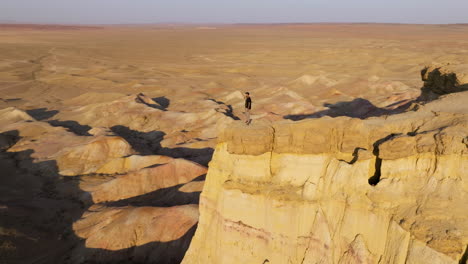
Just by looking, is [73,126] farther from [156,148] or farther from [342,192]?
[342,192]

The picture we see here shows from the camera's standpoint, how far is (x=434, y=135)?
941 cm

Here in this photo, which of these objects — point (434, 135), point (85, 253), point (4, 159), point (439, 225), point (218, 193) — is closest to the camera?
point (439, 225)

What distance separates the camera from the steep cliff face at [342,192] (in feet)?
28.8

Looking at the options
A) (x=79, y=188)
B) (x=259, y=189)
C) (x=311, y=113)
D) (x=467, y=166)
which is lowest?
(x=79, y=188)

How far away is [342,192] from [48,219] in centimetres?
2004

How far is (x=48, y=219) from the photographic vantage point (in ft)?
78.9

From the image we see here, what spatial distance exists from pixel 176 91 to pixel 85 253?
46632mm

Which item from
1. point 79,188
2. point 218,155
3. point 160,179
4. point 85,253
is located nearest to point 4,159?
point 79,188

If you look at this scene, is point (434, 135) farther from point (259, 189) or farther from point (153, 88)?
point (153, 88)

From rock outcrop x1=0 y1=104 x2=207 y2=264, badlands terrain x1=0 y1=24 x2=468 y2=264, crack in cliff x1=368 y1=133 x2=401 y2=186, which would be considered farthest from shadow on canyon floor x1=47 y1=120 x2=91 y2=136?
crack in cliff x1=368 y1=133 x2=401 y2=186

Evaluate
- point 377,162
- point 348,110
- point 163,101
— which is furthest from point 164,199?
point 163,101

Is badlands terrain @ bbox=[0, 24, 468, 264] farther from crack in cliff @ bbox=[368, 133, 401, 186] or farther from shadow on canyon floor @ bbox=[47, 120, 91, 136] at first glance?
shadow on canyon floor @ bbox=[47, 120, 91, 136]

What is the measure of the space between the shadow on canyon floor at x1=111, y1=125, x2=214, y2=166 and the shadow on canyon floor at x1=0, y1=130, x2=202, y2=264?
23.3 feet

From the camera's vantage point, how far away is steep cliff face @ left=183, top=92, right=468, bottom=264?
8781 millimetres
